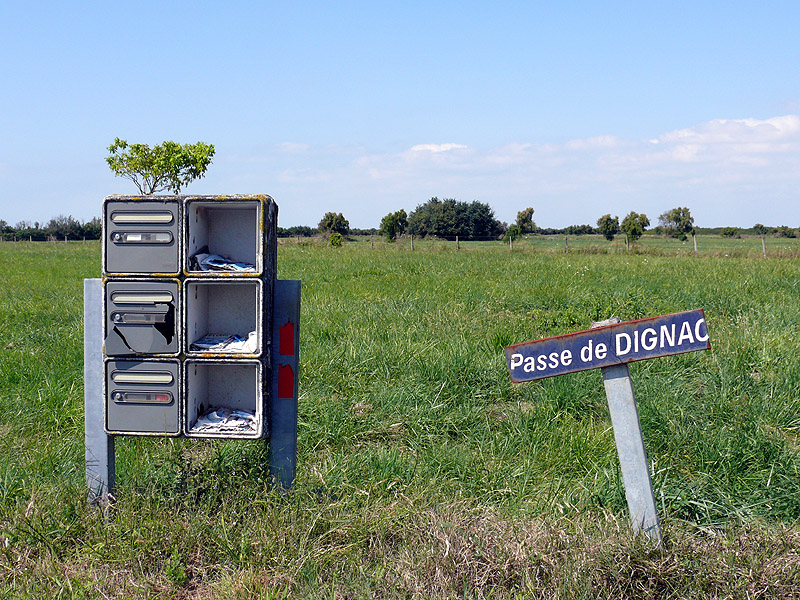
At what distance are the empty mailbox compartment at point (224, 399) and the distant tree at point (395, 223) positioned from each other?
257 ft

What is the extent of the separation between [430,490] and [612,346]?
1150 millimetres

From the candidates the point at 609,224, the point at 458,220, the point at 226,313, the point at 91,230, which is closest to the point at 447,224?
the point at 458,220

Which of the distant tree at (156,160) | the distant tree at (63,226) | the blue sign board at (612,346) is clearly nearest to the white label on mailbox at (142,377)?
the blue sign board at (612,346)

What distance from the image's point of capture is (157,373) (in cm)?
297

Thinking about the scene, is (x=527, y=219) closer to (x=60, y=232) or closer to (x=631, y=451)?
(x=60, y=232)

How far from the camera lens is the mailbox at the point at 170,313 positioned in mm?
2875

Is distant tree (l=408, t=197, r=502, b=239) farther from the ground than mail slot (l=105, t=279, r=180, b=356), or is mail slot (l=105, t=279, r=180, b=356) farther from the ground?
distant tree (l=408, t=197, r=502, b=239)

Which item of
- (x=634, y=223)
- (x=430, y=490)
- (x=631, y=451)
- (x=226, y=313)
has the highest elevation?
(x=634, y=223)

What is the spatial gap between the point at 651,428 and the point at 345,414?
192 cm

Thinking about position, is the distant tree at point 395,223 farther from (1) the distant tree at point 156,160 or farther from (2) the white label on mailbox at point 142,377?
(2) the white label on mailbox at point 142,377

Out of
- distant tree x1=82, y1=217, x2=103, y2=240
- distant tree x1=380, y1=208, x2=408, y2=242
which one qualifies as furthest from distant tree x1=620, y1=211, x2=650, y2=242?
distant tree x1=82, y1=217, x2=103, y2=240

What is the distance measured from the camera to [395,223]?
82.9 metres

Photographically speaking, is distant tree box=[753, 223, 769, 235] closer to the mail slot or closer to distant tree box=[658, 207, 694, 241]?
distant tree box=[658, 207, 694, 241]

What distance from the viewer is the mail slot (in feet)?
9.48
